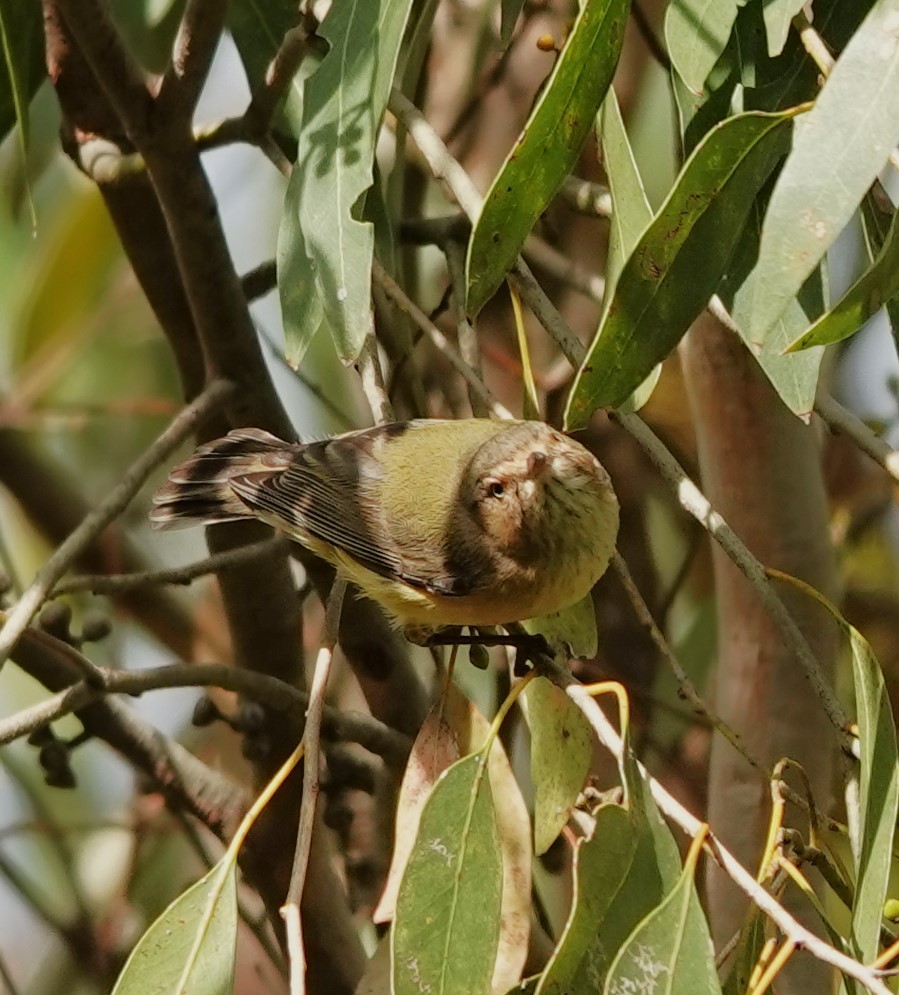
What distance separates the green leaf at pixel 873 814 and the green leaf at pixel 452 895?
337 millimetres

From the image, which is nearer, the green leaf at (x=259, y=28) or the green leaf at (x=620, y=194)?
the green leaf at (x=620, y=194)

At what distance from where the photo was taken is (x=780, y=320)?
4.53ft

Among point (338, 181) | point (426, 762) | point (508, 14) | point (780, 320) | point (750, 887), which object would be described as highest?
point (508, 14)

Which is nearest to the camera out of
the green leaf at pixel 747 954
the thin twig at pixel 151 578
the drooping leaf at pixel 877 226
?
the green leaf at pixel 747 954

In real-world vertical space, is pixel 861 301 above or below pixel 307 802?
above

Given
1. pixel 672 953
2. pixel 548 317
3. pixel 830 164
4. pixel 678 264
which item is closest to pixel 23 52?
pixel 548 317

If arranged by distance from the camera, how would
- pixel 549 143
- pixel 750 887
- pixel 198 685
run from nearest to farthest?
pixel 750 887 → pixel 549 143 → pixel 198 685

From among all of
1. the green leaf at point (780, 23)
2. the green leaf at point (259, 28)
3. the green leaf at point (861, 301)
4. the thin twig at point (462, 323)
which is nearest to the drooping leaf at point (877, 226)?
the green leaf at point (780, 23)

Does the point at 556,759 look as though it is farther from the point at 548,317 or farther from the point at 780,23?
the point at 780,23

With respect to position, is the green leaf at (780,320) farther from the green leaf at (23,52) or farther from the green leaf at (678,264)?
the green leaf at (23,52)

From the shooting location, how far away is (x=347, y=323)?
1.44 meters

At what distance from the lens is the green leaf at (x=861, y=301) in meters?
1.16

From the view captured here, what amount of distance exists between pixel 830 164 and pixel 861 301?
5.2 inches

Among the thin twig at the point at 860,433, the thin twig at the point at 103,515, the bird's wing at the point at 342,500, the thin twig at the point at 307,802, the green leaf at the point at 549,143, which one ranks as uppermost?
the green leaf at the point at 549,143
